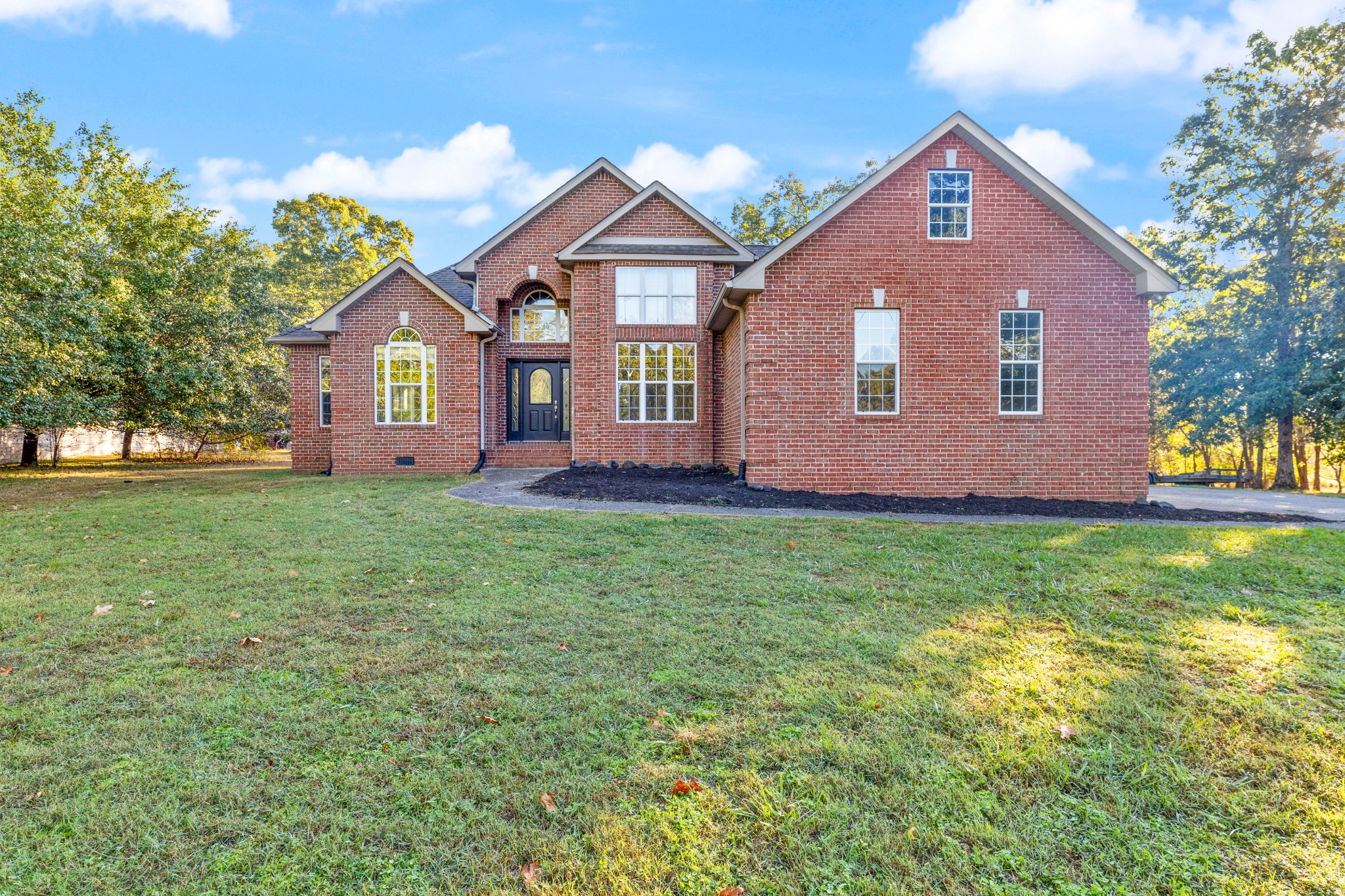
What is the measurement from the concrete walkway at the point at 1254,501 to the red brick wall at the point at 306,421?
2038cm

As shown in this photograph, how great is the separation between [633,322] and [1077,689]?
13.8m

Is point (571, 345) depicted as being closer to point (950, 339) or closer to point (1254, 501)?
point (950, 339)

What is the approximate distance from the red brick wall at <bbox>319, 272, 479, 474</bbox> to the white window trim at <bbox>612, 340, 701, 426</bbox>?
3.75 metres

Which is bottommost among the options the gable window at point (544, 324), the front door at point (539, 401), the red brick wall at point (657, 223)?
the front door at point (539, 401)

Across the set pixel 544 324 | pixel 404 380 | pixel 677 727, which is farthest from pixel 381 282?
pixel 677 727

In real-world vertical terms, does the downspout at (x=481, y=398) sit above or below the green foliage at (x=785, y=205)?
below

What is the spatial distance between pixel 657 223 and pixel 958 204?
24.9 feet

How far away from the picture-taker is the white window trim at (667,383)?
52.2 ft

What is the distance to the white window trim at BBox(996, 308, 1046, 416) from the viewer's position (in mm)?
11258

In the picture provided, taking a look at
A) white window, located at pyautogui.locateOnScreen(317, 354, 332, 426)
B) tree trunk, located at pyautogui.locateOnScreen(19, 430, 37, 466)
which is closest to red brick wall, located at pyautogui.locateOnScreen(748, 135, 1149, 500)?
white window, located at pyautogui.locateOnScreen(317, 354, 332, 426)

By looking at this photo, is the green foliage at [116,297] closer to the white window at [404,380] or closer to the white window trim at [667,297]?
the white window at [404,380]

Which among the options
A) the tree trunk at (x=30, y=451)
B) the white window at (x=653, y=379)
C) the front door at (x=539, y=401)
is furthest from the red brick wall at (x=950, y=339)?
the tree trunk at (x=30, y=451)

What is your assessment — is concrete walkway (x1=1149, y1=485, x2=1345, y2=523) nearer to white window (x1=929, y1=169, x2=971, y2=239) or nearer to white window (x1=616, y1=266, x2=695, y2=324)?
white window (x1=929, y1=169, x2=971, y2=239)

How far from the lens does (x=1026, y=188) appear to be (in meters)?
11.3
